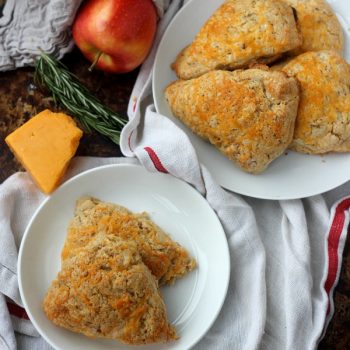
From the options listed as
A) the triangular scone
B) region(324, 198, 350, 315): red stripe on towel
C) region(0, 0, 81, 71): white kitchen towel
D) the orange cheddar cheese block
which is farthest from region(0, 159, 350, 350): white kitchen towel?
region(0, 0, 81, 71): white kitchen towel

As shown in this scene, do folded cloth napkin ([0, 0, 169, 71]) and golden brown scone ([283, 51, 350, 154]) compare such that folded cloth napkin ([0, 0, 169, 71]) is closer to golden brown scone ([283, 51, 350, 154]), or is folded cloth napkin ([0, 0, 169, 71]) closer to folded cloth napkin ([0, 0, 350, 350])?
folded cloth napkin ([0, 0, 350, 350])

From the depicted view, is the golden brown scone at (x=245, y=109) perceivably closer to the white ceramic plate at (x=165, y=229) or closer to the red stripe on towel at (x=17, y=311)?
the white ceramic plate at (x=165, y=229)

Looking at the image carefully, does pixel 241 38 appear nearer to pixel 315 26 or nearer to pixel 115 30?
pixel 315 26

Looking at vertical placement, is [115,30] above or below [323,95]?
above

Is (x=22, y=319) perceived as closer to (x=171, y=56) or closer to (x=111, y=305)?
(x=111, y=305)

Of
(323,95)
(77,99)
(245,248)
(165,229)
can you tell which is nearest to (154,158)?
(165,229)

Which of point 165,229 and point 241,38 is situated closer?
point 241,38

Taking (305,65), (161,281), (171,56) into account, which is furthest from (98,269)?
(305,65)

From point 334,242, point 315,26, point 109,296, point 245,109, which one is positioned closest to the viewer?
point 109,296
